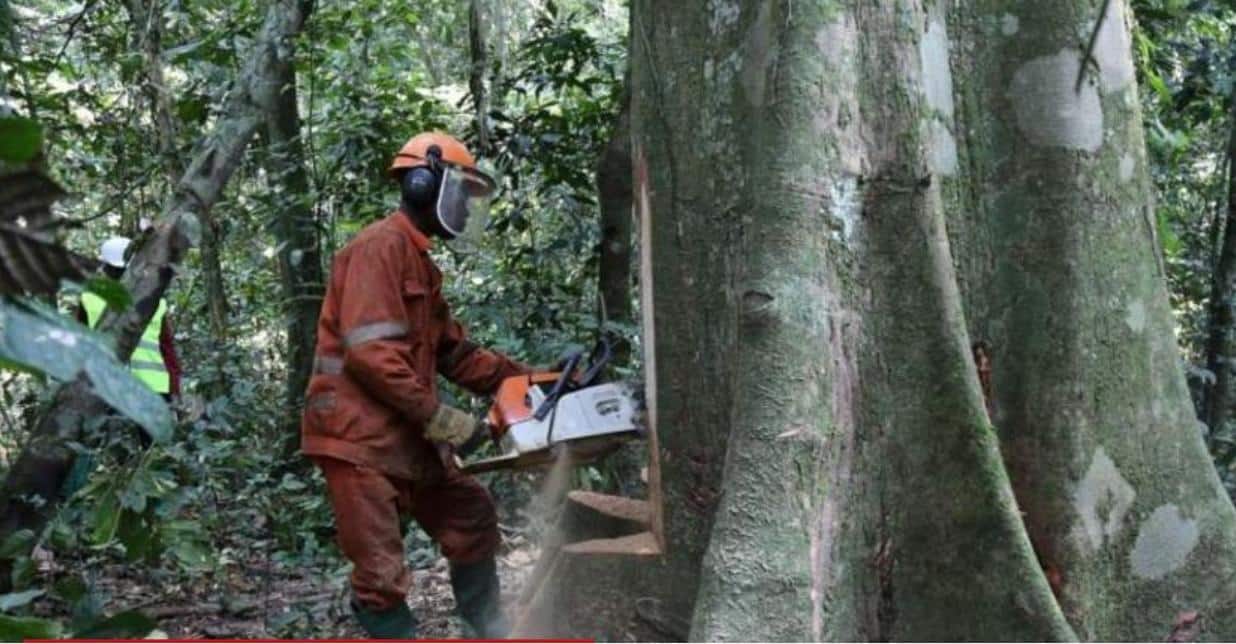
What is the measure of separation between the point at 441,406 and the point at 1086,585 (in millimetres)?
2042

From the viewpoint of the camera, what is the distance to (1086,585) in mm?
3281

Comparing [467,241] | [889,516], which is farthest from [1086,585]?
[467,241]

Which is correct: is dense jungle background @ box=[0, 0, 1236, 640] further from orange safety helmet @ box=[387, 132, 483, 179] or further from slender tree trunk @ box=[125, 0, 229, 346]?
orange safety helmet @ box=[387, 132, 483, 179]

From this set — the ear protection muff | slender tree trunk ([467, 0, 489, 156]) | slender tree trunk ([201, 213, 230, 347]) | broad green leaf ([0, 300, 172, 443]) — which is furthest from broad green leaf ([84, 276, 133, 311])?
slender tree trunk ([201, 213, 230, 347])

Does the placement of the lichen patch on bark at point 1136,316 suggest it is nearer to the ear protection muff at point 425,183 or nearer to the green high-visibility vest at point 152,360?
the ear protection muff at point 425,183

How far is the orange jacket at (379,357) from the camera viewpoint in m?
4.40

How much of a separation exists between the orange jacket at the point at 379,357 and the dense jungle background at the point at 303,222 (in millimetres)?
583

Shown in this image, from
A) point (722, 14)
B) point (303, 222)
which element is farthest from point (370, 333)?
point (303, 222)

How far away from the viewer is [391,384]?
4367mm

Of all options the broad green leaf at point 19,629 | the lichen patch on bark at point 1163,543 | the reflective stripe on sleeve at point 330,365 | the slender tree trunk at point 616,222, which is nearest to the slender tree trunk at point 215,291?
the slender tree trunk at point 616,222

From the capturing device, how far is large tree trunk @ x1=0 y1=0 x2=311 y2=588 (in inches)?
179

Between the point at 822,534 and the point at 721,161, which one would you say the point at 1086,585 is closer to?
the point at 822,534

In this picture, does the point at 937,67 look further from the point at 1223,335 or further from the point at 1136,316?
the point at 1223,335

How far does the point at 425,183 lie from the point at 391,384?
0.67 m
